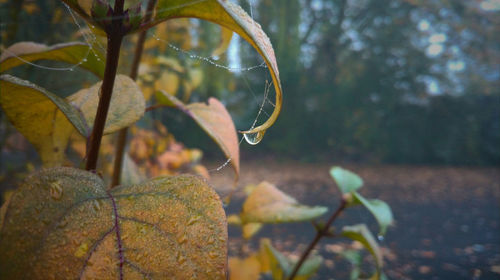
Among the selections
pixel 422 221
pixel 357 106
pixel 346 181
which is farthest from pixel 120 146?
pixel 357 106

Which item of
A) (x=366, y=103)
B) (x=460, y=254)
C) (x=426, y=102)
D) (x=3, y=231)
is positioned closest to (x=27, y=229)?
(x=3, y=231)

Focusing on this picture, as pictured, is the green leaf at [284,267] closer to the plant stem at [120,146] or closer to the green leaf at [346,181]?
the green leaf at [346,181]

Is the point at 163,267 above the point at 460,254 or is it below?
above

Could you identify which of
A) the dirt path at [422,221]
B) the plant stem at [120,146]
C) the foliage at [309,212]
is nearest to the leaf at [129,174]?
the plant stem at [120,146]

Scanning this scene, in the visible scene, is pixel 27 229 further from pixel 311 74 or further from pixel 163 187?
pixel 311 74

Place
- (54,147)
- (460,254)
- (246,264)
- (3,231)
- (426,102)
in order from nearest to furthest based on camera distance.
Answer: (3,231) < (54,147) < (246,264) < (460,254) < (426,102)

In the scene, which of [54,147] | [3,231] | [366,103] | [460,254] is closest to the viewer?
[3,231]
